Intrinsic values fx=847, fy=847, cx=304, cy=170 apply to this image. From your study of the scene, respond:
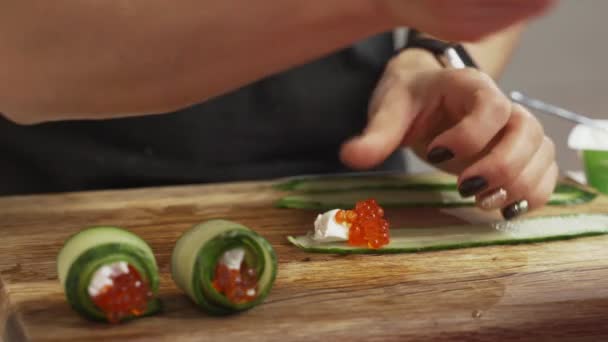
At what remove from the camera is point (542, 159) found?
1.40m

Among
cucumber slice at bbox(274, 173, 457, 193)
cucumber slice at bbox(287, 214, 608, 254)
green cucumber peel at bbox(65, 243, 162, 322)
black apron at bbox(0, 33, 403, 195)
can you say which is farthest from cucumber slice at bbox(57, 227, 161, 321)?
black apron at bbox(0, 33, 403, 195)

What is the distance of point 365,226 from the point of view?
122 cm

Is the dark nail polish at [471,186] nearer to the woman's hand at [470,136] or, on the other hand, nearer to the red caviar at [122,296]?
the woman's hand at [470,136]

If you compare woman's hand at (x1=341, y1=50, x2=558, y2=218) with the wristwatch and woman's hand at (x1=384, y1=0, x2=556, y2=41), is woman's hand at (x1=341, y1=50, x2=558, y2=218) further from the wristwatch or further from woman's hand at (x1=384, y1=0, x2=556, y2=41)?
woman's hand at (x1=384, y1=0, x2=556, y2=41)

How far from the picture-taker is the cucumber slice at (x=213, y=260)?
921 mm

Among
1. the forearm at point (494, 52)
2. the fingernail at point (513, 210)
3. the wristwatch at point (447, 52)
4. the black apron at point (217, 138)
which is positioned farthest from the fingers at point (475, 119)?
the forearm at point (494, 52)

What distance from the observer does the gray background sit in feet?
9.94

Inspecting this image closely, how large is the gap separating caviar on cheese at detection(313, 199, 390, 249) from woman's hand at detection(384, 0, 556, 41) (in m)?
0.54

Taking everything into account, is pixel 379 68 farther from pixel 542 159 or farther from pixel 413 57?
pixel 542 159

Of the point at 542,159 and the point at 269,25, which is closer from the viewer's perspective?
the point at 269,25

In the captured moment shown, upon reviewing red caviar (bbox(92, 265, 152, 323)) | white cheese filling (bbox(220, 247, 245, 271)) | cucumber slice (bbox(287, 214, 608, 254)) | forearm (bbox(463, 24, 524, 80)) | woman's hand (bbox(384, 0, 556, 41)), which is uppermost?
woman's hand (bbox(384, 0, 556, 41))

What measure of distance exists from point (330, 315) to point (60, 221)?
23.3 inches

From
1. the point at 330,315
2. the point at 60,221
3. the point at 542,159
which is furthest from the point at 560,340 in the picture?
the point at 60,221

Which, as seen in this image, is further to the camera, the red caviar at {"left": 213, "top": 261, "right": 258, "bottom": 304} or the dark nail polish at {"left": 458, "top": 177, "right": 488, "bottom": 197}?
the dark nail polish at {"left": 458, "top": 177, "right": 488, "bottom": 197}
